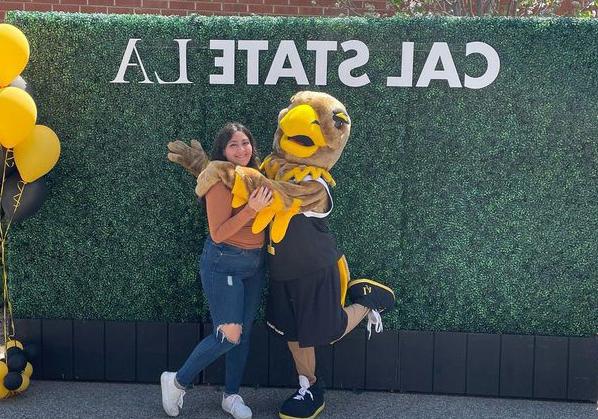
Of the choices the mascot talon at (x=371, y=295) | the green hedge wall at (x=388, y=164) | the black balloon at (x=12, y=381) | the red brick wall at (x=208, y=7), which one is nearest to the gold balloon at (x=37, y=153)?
the green hedge wall at (x=388, y=164)

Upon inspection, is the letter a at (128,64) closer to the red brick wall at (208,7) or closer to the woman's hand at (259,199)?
the woman's hand at (259,199)

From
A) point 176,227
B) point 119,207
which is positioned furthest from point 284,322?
point 119,207

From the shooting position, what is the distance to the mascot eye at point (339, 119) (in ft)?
14.3

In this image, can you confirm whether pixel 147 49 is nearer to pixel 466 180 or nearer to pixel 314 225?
pixel 314 225

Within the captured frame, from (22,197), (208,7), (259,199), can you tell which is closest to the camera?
(259,199)

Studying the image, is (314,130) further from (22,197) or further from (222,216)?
(22,197)

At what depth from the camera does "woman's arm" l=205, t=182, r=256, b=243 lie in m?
4.27

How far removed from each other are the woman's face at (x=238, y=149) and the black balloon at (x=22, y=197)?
119 centimetres

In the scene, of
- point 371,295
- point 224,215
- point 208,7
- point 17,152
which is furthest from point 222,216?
point 208,7

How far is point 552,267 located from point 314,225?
1515 millimetres

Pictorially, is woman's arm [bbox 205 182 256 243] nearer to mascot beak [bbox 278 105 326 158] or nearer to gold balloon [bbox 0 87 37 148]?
mascot beak [bbox 278 105 326 158]

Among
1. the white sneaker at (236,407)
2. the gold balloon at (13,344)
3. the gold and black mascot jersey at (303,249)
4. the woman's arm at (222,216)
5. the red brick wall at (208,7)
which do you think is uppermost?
the red brick wall at (208,7)

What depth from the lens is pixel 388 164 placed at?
492cm

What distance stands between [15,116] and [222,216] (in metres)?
1.21
